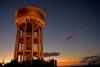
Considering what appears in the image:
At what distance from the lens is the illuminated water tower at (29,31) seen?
28203 millimetres

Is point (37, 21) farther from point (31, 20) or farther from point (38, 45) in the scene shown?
point (38, 45)

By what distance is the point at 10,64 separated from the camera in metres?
23.3

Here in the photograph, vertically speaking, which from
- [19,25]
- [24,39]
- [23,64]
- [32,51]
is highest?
[19,25]

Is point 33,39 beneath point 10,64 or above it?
above

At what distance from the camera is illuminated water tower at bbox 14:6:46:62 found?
2820cm

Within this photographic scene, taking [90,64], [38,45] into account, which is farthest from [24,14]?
[90,64]

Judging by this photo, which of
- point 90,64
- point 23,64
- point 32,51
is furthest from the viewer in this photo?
point 90,64

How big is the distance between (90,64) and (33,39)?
99.6 feet

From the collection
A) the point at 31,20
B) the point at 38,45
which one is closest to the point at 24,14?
the point at 31,20

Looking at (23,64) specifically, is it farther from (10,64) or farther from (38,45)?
(38,45)

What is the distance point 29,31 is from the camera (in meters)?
30.8

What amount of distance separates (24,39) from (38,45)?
2733mm

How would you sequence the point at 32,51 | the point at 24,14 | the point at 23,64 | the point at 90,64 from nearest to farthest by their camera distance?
1. the point at 23,64
2. the point at 32,51
3. the point at 24,14
4. the point at 90,64

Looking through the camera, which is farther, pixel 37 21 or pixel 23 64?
pixel 37 21
